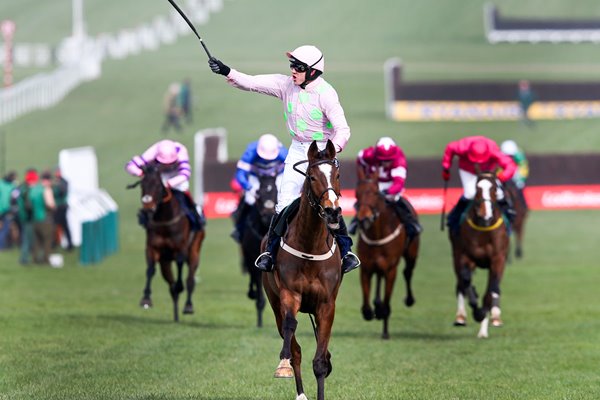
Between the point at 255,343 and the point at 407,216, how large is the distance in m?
2.57

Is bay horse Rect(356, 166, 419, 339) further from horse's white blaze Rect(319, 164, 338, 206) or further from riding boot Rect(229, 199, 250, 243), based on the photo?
horse's white blaze Rect(319, 164, 338, 206)

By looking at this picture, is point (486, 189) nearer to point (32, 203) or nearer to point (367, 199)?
point (367, 199)

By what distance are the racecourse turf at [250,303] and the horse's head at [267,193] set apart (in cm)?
145

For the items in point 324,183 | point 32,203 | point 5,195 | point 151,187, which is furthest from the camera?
point 5,195

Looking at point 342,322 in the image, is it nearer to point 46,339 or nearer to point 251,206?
point 251,206

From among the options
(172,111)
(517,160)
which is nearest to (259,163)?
(517,160)

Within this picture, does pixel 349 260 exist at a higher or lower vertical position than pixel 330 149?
lower

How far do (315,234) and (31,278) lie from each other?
15.6 metres

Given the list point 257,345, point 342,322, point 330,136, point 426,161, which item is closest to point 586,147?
point 426,161

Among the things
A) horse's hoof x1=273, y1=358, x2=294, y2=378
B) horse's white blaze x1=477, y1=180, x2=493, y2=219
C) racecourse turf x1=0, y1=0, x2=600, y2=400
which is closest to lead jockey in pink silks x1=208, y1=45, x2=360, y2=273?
horse's hoof x1=273, y1=358, x2=294, y2=378

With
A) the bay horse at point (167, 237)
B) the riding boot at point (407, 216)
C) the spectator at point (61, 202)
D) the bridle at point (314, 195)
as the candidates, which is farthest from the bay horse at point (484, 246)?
the spectator at point (61, 202)

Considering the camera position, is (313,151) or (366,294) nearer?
(313,151)

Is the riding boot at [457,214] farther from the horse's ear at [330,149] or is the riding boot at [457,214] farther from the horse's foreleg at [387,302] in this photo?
the horse's ear at [330,149]

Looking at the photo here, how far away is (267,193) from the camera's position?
1823 centimetres
